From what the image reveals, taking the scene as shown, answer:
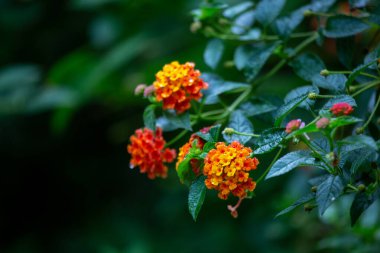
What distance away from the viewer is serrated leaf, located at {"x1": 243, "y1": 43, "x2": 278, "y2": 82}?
1.24 m

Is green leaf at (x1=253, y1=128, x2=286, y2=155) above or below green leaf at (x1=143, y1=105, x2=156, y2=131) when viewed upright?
above

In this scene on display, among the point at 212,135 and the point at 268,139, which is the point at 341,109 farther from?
the point at 212,135

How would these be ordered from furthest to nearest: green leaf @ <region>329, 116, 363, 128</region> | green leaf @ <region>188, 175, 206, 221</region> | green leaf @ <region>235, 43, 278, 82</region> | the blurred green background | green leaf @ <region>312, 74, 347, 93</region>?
the blurred green background → green leaf @ <region>235, 43, 278, 82</region> → green leaf @ <region>312, 74, 347, 93</region> → green leaf @ <region>188, 175, 206, 221</region> → green leaf @ <region>329, 116, 363, 128</region>

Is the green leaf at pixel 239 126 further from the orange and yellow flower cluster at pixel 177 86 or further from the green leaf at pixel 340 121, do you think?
the green leaf at pixel 340 121

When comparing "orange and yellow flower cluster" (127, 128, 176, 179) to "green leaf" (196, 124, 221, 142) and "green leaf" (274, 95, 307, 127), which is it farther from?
"green leaf" (274, 95, 307, 127)

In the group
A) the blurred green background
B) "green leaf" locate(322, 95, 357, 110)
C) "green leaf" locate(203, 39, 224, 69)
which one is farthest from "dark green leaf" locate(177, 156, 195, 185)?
the blurred green background

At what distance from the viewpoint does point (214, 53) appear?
133 centimetres

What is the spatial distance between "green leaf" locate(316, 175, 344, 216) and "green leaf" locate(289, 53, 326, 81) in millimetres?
311

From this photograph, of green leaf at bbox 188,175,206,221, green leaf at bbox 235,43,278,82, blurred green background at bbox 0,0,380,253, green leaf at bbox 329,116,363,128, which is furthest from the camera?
blurred green background at bbox 0,0,380,253

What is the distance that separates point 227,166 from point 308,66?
382mm

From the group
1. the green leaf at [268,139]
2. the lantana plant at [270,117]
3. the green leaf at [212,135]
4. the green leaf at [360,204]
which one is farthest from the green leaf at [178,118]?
the green leaf at [360,204]

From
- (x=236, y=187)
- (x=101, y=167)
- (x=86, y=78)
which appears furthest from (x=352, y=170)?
(x=101, y=167)

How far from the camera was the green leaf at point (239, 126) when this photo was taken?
3.31 feet

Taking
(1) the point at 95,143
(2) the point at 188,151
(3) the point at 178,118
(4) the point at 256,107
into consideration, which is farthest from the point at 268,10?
(1) the point at 95,143
